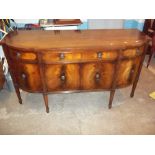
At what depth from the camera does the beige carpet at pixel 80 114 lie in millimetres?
1807

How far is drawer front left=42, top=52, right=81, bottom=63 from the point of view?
155 centimetres

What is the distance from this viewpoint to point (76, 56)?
1587mm

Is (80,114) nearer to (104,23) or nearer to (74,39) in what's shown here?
(74,39)

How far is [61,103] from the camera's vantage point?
7.20ft

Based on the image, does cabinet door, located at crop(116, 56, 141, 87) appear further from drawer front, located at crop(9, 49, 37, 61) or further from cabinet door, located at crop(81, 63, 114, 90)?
drawer front, located at crop(9, 49, 37, 61)

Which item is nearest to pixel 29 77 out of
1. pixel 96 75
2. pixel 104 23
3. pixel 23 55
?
pixel 23 55

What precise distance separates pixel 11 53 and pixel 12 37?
235 millimetres

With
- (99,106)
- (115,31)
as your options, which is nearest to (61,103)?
(99,106)

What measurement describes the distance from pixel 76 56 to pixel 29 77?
563mm

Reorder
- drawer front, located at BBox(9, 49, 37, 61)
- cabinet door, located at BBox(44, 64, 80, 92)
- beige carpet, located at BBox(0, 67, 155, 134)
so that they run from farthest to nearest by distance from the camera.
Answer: beige carpet, located at BBox(0, 67, 155, 134) → cabinet door, located at BBox(44, 64, 80, 92) → drawer front, located at BBox(9, 49, 37, 61)

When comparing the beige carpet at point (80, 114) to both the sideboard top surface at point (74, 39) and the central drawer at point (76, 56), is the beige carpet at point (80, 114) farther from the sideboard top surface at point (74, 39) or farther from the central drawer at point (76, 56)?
the sideboard top surface at point (74, 39)

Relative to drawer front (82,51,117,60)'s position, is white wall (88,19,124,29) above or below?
below

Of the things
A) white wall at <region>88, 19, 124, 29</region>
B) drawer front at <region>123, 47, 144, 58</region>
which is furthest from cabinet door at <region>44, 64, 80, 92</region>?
white wall at <region>88, 19, 124, 29</region>
